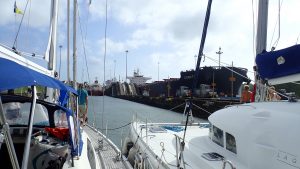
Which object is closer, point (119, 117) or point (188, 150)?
point (188, 150)

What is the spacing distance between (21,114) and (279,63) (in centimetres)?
432

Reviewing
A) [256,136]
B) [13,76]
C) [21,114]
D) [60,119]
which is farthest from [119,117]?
[13,76]

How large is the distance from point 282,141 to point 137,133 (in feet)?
15.9

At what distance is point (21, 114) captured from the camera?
5.20 m

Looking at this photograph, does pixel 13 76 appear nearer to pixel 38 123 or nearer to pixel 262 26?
pixel 38 123

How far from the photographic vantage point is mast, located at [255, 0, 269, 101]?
237 inches

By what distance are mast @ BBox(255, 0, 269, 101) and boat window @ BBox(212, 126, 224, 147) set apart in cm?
102

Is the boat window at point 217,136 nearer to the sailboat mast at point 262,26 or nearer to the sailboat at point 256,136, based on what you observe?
the sailboat at point 256,136

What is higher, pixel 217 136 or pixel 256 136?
pixel 256 136

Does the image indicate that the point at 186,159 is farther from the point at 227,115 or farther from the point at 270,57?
the point at 270,57

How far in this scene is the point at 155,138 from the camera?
759 centimetres

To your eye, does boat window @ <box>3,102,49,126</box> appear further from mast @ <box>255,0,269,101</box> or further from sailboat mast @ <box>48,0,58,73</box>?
mast @ <box>255,0,269,101</box>

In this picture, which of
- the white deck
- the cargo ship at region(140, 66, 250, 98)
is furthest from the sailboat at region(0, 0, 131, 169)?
the cargo ship at region(140, 66, 250, 98)

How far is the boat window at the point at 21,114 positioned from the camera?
4898 mm
